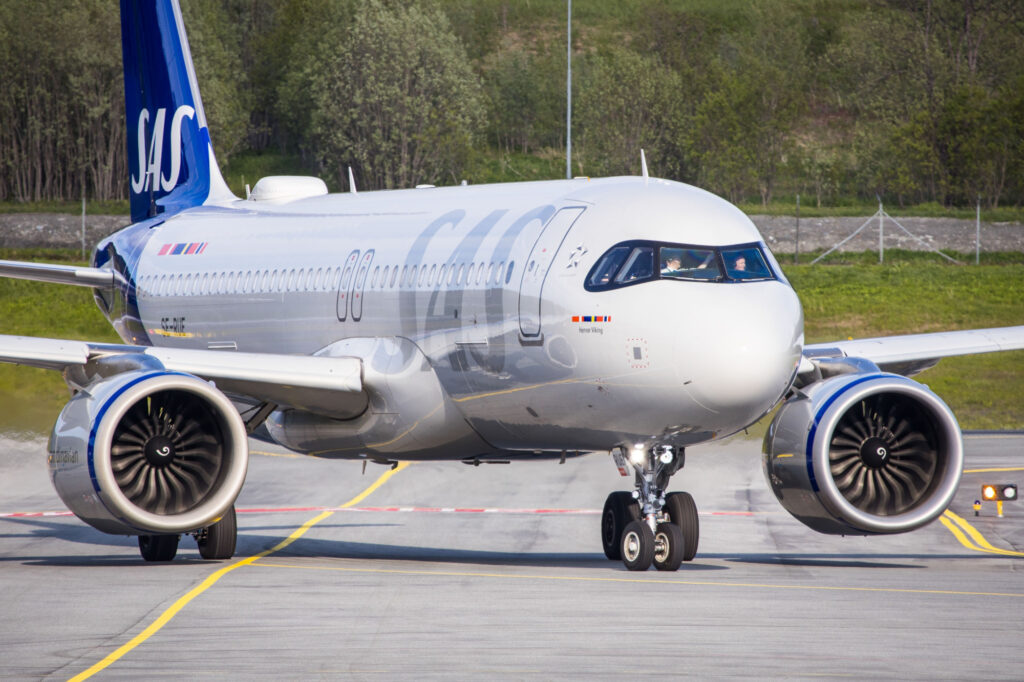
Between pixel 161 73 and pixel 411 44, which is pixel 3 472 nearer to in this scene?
pixel 161 73

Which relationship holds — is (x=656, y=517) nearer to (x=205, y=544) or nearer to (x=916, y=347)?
(x=916, y=347)

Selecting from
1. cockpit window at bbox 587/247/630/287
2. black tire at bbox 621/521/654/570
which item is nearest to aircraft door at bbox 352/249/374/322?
cockpit window at bbox 587/247/630/287

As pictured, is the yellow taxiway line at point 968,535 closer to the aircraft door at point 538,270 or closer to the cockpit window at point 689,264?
the cockpit window at point 689,264

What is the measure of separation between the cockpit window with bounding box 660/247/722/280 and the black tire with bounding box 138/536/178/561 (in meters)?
7.18

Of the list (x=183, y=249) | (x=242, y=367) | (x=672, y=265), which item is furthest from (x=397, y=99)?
(x=672, y=265)

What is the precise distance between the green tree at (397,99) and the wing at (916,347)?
64.5 m

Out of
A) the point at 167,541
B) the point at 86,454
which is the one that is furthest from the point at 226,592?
the point at 167,541

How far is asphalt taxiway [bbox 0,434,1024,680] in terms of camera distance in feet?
34.8

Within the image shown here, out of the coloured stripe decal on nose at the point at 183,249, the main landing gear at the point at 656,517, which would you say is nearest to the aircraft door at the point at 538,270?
the main landing gear at the point at 656,517

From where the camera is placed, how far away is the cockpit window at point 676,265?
1525 cm

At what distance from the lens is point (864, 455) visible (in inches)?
664

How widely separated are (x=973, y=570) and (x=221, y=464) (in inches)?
328

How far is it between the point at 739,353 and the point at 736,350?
0.13 ft

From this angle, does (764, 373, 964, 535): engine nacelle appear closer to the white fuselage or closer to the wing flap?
the white fuselage
